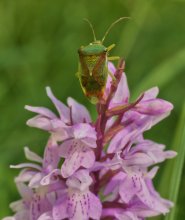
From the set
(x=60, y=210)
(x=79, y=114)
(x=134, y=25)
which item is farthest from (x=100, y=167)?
(x=134, y=25)

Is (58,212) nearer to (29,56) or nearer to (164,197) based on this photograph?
(164,197)

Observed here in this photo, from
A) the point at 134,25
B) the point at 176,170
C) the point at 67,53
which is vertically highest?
the point at 134,25

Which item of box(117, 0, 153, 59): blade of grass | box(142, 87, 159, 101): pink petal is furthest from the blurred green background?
box(142, 87, 159, 101): pink petal

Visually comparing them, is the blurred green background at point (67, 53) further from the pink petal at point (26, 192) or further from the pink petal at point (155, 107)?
the pink petal at point (155, 107)

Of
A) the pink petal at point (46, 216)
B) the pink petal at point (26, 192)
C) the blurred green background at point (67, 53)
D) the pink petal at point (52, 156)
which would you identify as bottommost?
the pink petal at point (46, 216)

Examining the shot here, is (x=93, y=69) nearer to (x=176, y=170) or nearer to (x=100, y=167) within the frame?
(x=100, y=167)

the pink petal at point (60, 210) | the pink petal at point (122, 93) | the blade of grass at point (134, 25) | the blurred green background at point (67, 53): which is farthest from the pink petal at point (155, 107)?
the blade of grass at point (134, 25)

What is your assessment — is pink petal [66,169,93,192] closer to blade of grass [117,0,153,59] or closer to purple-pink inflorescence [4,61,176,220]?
purple-pink inflorescence [4,61,176,220]
